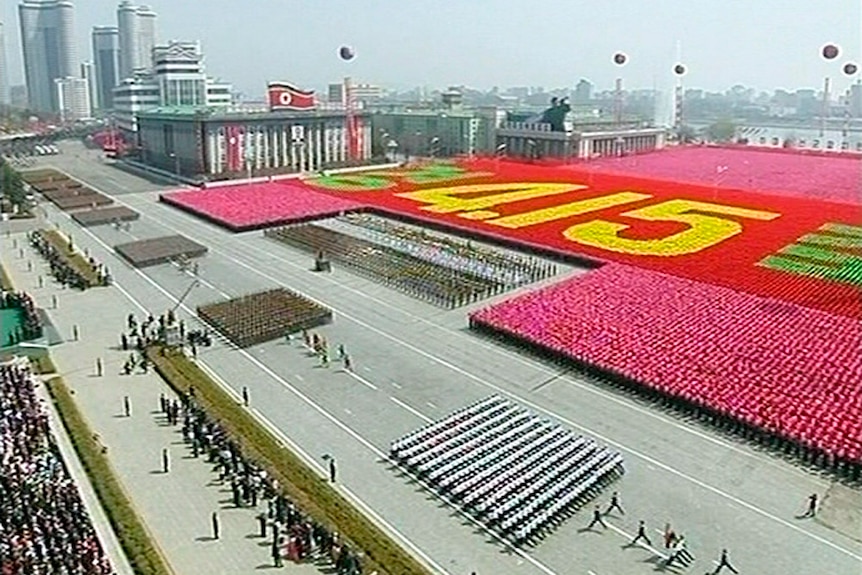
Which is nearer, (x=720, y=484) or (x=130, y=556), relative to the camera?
(x=130, y=556)

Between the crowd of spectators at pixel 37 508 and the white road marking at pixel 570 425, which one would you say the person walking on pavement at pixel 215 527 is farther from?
the white road marking at pixel 570 425

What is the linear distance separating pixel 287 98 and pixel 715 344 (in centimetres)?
6375

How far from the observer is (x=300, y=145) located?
80.4 meters

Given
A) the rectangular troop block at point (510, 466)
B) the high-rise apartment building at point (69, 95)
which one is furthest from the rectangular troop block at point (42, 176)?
the high-rise apartment building at point (69, 95)

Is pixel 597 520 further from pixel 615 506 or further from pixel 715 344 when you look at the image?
pixel 715 344

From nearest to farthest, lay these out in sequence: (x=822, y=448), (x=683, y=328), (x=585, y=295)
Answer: (x=822, y=448)
(x=683, y=328)
(x=585, y=295)

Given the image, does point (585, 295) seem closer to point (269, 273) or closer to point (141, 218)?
point (269, 273)

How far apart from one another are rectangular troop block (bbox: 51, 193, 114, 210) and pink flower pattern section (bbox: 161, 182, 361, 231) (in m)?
4.49

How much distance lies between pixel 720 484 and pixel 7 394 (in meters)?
19.5

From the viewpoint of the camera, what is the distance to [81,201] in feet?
199

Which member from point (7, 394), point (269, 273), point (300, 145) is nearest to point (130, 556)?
point (7, 394)

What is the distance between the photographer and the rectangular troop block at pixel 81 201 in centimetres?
5878

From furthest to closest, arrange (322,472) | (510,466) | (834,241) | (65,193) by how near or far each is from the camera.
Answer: (65,193), (834,241), (322,472), (510,466)

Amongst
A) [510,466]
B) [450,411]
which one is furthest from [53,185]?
[510,466]
